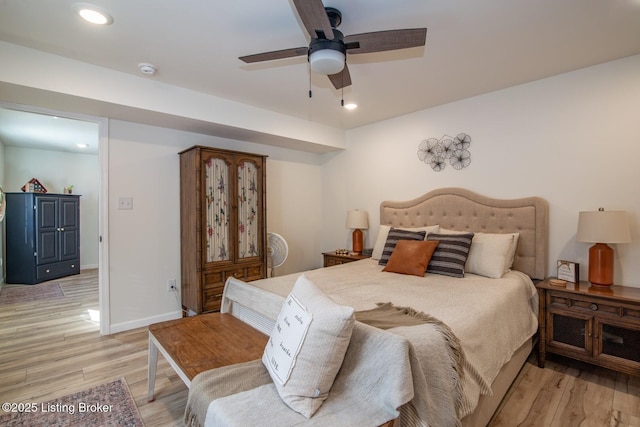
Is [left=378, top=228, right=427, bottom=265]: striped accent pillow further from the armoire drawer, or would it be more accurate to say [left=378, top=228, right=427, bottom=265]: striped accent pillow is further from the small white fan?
the armoire drawer

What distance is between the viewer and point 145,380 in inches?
89.0

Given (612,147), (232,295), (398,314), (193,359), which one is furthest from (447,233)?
(193,359)

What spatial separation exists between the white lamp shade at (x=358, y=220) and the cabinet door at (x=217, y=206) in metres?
1.58

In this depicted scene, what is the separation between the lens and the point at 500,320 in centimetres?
191

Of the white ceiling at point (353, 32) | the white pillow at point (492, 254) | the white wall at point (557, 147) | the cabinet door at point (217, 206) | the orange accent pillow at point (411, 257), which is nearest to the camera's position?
the white ceiling at point (353, 32)

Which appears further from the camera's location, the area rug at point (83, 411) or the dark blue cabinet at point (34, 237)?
the dark blue cabinet at point (34, 237)

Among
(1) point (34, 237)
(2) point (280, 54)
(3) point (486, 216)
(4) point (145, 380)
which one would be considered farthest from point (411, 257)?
(1) point (34, 237)

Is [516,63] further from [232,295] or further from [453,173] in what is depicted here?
[232,295]

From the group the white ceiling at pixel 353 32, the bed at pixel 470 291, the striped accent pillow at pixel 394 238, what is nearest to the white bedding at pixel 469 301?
the bed at pixel 470 291

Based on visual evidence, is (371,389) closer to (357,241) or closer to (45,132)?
(357,241)

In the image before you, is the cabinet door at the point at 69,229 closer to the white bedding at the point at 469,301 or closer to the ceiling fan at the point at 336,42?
the white bedding at the point at 469,301

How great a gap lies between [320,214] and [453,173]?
214 cm

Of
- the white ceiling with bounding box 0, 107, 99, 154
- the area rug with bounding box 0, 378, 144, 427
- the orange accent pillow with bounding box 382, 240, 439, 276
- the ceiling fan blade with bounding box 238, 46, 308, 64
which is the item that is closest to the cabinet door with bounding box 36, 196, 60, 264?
the white ceiling with bounding box 0, 107, 99, 154

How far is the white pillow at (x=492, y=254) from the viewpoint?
261 cm
